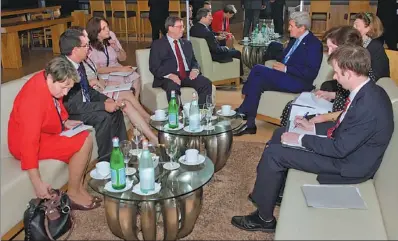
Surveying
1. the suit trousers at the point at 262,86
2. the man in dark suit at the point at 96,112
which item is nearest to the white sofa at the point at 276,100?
the suit trousers at the point at 262,86

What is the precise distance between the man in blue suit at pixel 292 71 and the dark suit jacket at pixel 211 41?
1375 millimetres

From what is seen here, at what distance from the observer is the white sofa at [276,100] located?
181 inches

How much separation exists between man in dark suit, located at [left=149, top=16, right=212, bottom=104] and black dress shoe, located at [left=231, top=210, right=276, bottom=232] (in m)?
2.04

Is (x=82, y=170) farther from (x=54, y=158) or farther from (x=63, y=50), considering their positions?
(x=63, y=50)

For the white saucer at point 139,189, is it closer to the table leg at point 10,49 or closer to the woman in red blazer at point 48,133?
the woman in red blazer at point 48,133

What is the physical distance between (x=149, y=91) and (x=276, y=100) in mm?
1350

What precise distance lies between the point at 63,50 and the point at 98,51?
1.28 meters

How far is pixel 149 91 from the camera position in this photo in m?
4.88

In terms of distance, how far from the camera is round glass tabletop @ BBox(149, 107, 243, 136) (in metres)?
3.44

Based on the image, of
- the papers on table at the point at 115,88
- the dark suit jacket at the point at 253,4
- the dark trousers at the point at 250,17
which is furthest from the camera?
the dark trousers at the point at 250,17

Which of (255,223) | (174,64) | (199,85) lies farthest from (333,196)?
(174,64)

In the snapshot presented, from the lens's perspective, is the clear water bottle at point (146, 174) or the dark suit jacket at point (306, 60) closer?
the clear water bottle at point (146, 174)

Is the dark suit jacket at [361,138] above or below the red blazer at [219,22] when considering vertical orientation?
below

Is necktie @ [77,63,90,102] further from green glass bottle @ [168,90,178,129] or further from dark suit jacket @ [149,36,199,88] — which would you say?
dark suit jacket @ [149,36,199,88]
